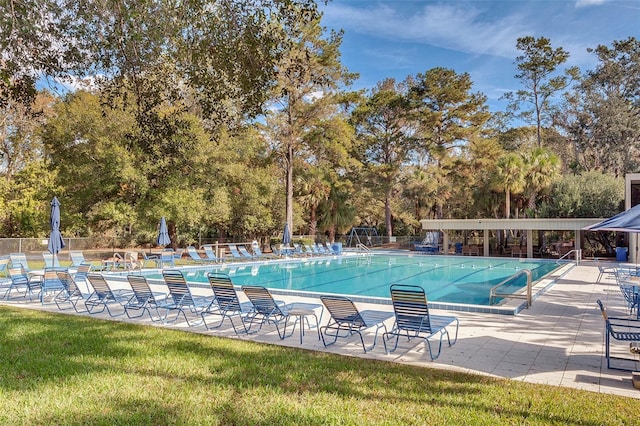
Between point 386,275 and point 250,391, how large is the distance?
13.8m

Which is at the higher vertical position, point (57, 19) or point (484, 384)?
point (57, 19)

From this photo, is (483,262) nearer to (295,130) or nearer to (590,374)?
(295,130)

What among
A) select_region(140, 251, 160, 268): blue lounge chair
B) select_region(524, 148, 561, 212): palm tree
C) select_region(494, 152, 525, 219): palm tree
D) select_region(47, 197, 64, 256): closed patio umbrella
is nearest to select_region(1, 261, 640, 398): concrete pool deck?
select_region(47, 197, 64, 256): closed patio umbrella

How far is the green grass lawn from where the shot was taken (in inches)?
146

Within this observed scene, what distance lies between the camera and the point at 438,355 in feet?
19.2

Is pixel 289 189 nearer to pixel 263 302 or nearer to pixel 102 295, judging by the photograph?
pixel 102 295

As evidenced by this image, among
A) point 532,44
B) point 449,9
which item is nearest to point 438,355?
point 449,9

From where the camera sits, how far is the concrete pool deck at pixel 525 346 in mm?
5055

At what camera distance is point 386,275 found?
1764 centimetres

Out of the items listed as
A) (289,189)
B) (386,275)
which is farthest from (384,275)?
(289,189)

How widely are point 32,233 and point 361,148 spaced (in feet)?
75.8

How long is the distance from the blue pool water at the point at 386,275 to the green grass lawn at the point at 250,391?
19.9ft

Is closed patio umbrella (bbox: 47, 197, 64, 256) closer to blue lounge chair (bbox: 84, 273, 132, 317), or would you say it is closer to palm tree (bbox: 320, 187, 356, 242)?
blue lounge chair (bbox: 84, 273, 132, 317)

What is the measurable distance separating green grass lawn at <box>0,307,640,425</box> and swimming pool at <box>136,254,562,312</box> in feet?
17.9
